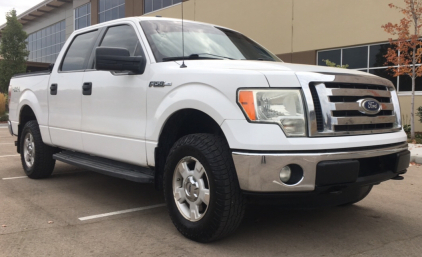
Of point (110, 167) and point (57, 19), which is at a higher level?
point (57, 19)

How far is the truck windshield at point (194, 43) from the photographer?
4.14m

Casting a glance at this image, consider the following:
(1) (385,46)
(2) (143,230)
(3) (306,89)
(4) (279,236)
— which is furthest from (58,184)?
(1) (385,46)

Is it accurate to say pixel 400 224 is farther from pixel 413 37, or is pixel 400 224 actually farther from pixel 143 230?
pixel 413 37

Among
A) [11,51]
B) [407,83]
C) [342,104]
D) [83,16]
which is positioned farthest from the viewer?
[83,16]

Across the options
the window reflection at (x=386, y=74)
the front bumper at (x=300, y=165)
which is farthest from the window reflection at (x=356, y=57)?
the front bumper at (x=300, y=165)

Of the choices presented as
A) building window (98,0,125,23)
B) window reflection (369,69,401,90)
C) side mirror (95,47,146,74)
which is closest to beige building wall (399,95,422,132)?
window reflection (369,69,401,90)

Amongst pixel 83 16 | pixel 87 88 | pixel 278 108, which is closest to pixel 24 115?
pixel 87 88

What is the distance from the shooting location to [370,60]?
1591 centimetres

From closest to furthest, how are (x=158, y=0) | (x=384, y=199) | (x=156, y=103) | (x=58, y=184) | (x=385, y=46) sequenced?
(x=156, y=103)
(x=384, y=199)
(x=58, y=184)
(x=385, y=46)
(x=158, y=0)

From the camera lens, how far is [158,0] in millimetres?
27828

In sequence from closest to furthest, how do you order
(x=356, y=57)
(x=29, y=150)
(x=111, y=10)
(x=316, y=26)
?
1. (x=29, y=150)
2. (x=356, y=57)
3. (x=316, y=26)
4. (x=111, y=10)

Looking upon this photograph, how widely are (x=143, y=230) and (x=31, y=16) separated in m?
48.5

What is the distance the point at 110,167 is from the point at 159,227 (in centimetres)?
95

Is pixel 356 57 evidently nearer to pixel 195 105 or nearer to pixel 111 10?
pixel 195 105
